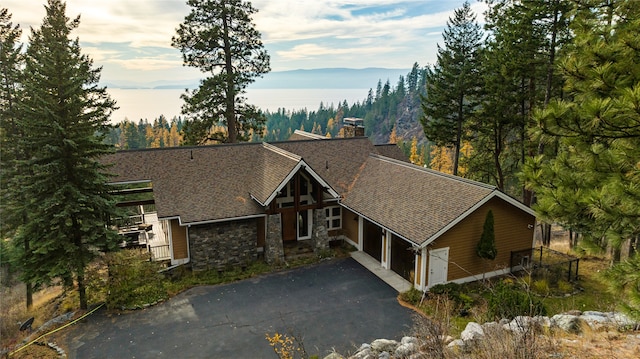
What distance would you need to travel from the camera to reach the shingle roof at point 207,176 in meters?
18.0

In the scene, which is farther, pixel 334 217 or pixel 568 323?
pixel 334 217

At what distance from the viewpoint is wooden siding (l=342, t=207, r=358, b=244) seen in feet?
67.1

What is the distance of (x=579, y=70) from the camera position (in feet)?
22.0

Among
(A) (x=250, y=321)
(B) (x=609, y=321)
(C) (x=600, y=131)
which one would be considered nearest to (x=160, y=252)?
(A) (x=250, y=321)

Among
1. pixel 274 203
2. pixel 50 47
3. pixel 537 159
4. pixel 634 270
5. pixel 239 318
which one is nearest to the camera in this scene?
pixel 634 270

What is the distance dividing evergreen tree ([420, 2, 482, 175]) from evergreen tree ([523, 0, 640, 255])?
56.9 ft

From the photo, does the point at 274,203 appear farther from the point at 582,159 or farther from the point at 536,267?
the point at 582,159

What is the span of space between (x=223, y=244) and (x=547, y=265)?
1418cm

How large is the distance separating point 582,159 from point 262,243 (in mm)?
15083

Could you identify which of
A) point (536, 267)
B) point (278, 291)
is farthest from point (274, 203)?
point (536, 267)

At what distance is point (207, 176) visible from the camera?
19.9 meters

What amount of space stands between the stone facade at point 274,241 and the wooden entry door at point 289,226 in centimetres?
175

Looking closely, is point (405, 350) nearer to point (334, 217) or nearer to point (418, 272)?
point (418, 272)

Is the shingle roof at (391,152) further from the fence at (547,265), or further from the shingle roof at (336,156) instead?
the fence at (547,265)
